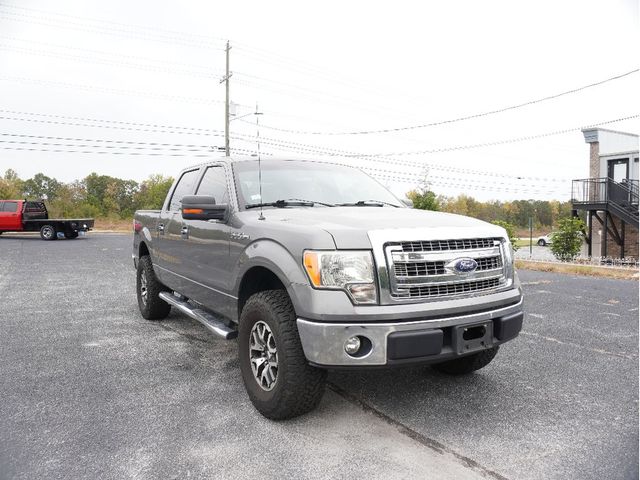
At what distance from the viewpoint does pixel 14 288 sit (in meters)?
8.94

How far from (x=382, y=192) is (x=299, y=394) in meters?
2.32

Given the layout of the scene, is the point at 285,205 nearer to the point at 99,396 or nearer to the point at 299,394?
the point at 299,394

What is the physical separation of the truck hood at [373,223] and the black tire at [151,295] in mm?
2803

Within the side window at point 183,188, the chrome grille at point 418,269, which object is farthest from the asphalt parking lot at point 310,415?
the side window at point 183,188

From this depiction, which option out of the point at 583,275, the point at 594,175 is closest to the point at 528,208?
the point at 594,175

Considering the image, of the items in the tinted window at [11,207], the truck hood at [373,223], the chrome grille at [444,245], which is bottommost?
the chrome grille at [444,245]

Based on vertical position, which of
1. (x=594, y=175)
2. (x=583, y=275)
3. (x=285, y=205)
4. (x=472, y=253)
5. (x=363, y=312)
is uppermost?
(x=594, y=175)

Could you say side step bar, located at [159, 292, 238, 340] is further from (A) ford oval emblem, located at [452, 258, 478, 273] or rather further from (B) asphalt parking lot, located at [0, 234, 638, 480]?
(A) ford oval emblem, located at [452, 258, 478, 273]

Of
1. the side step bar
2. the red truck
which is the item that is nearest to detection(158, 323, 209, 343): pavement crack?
the side step bar

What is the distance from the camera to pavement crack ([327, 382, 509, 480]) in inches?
103

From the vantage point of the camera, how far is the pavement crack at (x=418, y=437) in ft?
8.59

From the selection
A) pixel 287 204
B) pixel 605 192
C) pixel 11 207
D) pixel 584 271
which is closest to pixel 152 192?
pixel 11 207

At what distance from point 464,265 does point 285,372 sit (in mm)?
1318

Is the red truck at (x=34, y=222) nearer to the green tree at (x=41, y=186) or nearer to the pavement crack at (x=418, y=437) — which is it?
the pavement crack at (x=418, y=437)
